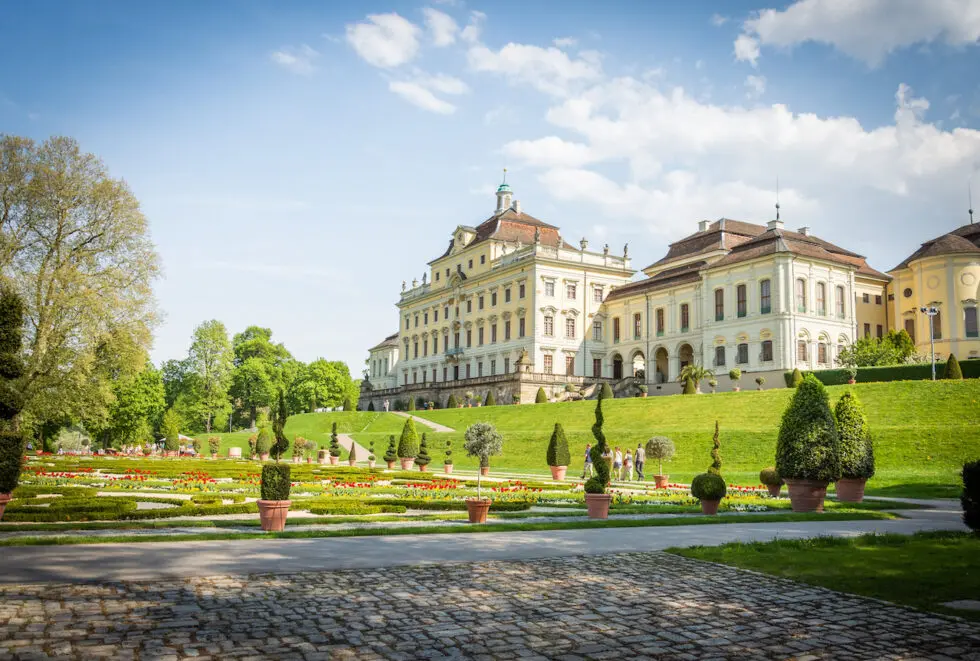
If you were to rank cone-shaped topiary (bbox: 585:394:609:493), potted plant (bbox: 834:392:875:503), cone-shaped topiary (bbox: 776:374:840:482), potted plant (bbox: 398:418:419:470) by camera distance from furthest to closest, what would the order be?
potted plant (bbox: 398:418:419:470) < potted plant (bbox: 834:392:875:503) < cone-shaped topiary (bbox: 776:374:840:482) < cone-shaped topiary (bbox: 585:394:609:493)

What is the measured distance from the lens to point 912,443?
89.3 feet

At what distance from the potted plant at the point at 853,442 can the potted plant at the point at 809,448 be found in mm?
1078

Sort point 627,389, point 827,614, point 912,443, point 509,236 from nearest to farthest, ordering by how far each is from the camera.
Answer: point 827,614, point 912,443, point 627,389, point 509,236

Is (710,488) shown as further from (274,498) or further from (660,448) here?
(660,448)

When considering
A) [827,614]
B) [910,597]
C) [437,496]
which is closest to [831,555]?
[910,597]

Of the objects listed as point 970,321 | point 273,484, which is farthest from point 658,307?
point 273,484

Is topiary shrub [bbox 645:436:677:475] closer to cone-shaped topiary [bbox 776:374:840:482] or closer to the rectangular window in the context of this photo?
cone-shaped topiary [bbox 776:374:840:482]

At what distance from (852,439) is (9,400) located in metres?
17.7

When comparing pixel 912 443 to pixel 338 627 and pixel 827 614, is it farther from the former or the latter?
pixel 338 627

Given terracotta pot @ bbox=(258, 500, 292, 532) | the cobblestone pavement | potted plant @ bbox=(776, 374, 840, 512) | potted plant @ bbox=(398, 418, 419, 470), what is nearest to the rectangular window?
potted plant @ bbox=(398, 418, 419, 470)

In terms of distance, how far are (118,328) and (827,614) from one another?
2985 centimetres

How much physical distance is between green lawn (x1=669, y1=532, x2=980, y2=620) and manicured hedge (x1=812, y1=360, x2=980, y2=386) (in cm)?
3251

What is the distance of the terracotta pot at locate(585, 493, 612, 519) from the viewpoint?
14.5 metres

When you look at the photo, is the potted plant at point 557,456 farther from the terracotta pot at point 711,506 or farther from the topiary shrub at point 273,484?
the topiary shrub at point 273,484
